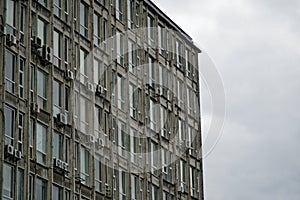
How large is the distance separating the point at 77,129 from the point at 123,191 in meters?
5.64

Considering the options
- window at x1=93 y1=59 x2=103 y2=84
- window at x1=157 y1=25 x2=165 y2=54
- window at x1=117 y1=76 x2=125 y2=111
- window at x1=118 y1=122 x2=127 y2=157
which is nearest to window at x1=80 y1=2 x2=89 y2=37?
window at x1=93 y1=59 x2=103 y2=84

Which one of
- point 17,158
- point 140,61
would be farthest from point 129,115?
point 17,158

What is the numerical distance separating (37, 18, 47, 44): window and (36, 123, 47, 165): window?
14.5ft

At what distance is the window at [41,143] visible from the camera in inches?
2068

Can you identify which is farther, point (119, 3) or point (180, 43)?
point (180, 43)

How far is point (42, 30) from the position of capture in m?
55.0

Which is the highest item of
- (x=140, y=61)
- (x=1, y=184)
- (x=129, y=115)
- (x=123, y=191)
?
(x=140, y=61)

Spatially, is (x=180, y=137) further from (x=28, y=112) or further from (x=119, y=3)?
(x=28, y=112)

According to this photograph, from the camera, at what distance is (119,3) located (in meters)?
64.4

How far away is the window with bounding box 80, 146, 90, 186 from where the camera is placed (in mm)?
56497

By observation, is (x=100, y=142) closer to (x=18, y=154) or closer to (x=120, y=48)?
(x=120, y=48)

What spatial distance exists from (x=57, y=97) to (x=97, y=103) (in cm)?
424

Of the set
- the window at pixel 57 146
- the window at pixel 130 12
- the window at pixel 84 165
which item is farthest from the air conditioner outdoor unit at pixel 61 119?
the window at pixel 130 12

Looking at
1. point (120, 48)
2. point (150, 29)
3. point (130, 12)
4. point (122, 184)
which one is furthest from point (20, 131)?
point (150, 29)
